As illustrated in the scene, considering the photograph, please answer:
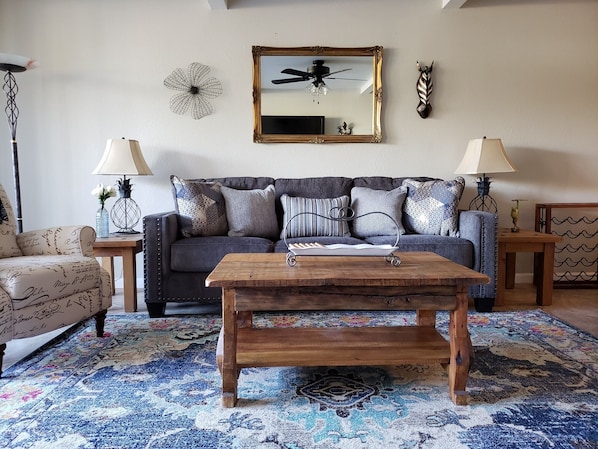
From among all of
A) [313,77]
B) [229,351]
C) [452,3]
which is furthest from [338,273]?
[452,3]

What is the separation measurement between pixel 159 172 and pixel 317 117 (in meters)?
1.34

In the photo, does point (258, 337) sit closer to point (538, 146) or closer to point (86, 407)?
point (86, 407)

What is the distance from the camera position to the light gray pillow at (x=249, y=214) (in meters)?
2.82

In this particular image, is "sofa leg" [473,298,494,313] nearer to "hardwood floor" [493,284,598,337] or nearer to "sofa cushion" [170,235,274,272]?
"hardwood floor" [493,284,598,337]

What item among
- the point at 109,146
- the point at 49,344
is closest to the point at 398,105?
the point at 109,146

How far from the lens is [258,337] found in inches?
66.6

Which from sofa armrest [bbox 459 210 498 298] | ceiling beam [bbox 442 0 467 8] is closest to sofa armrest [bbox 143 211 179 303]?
sofa armrest [bbox 459 210 498 298]

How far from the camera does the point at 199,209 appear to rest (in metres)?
2.76

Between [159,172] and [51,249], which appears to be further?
[159,172]

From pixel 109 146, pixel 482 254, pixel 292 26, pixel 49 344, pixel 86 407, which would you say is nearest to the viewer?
pixel 86 407

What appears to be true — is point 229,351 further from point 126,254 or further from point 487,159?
point 487,159

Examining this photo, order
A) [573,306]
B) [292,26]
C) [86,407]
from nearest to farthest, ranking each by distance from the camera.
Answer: [86,407] < [573,306] < [292,26]

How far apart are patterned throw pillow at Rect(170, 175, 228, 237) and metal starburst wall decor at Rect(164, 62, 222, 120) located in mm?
786

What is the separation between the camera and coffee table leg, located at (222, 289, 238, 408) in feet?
4.76
